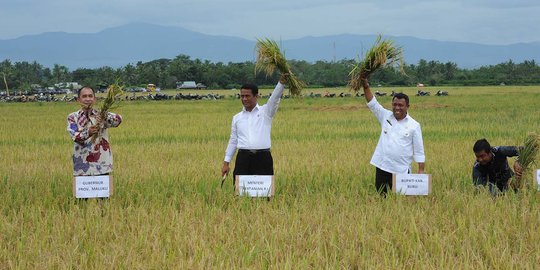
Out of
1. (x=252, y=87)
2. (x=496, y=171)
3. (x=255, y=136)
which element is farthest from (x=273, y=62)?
(x=496, y=171)

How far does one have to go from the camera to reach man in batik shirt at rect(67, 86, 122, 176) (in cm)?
546

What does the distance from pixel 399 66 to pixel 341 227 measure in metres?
1.96

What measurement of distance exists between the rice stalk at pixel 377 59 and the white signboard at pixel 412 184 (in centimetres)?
104

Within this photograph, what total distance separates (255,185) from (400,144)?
1377 mm

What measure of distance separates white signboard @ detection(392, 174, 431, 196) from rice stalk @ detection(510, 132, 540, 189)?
97cm

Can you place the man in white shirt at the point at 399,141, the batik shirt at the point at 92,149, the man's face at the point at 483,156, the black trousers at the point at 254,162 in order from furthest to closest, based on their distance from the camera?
1. the black trousers at the point at 254,162
2. the man in white shirt at the point at 399,141
3. the man's face at the point at 483,156
4. the batik shirt at the point at 92,149

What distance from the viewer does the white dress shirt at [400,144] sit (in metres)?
5.80

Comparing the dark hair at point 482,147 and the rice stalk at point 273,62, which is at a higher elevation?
the rice stalk at point 273,62

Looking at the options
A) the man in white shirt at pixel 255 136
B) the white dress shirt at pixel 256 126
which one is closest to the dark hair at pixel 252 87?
the man in white shirt at pixel 255 136

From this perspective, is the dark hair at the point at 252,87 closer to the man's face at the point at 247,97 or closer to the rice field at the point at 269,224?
the man's face at the point at 247,97

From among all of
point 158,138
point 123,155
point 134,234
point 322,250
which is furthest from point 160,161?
point 322,250

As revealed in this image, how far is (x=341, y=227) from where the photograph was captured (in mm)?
4758

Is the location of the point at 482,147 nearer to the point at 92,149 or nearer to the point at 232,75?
the point at 92,149

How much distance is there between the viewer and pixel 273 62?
5914 millimetres
